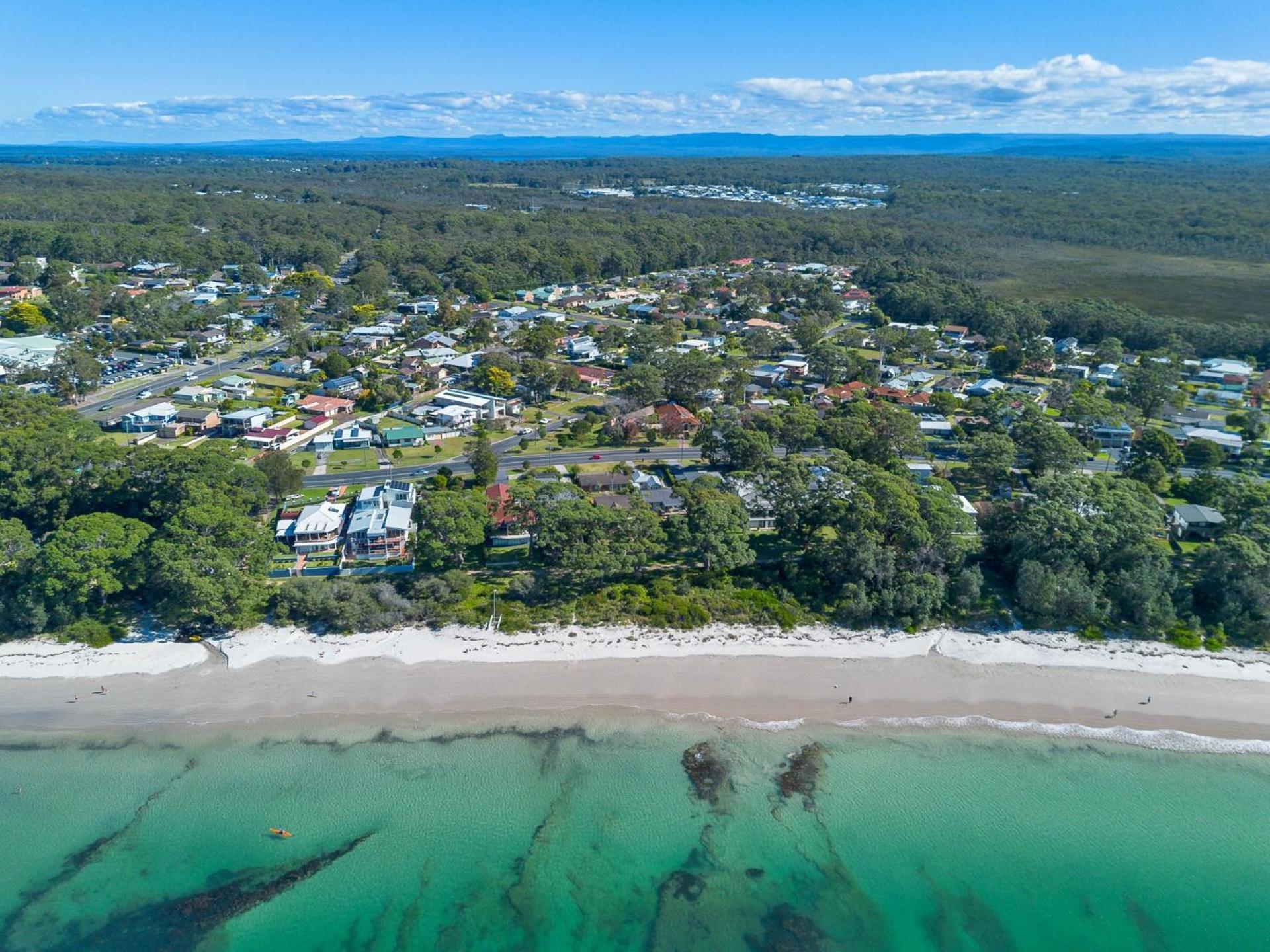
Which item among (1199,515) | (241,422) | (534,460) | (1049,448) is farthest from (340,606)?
(1199,515)

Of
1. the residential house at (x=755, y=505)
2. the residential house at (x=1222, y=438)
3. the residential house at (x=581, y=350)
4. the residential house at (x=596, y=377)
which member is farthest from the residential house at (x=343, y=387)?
the residential house at (x=1222, y=438)

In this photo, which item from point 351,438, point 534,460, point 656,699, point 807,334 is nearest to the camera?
point 656,699

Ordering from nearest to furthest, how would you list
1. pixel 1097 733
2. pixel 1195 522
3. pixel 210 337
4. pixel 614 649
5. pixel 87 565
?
1. pixel 1097 733
2. pixel 87 565
3. pixel 614 649
4. pixel 1195 522
5. pixel 210 337

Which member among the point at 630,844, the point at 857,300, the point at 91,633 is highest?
the point at 857,300

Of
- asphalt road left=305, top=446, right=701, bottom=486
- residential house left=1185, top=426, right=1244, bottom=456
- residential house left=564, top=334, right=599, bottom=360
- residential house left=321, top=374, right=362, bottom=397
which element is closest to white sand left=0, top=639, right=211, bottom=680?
asphalt road left=305, top=446, right=701, bottom=486

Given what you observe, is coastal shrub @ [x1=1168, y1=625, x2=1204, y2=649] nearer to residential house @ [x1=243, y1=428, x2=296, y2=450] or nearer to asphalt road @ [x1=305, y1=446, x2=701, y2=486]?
asphalt road @ [x1=305, y1=446, x2=701, y2=486]

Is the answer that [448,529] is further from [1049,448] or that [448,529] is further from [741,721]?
[1049,448]
